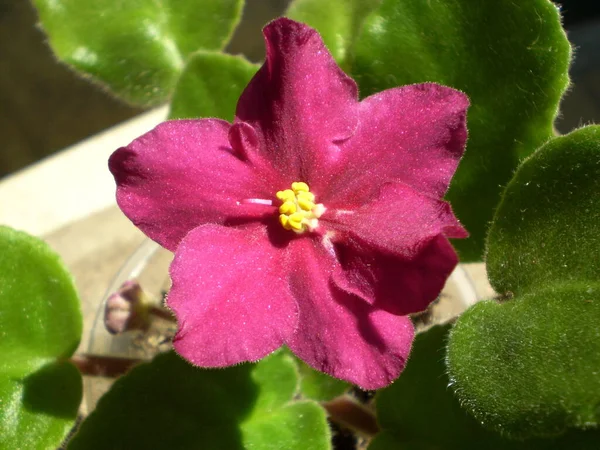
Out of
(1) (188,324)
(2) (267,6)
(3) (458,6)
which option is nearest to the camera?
(1) (188,324)

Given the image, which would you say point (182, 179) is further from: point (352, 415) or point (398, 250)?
point (352, 415)

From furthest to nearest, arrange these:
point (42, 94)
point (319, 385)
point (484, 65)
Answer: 1. point (42, 94)
2. point (319, 385)
3. point (484, 65)

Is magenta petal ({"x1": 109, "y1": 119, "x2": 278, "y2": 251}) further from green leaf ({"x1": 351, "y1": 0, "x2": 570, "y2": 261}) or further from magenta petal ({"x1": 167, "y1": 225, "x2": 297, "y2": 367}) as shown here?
green leaf ({"x1": 351, "y1": 0, "x2": 570, "y2": 261})

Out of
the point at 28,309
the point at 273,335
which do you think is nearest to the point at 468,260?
the point at 273,335

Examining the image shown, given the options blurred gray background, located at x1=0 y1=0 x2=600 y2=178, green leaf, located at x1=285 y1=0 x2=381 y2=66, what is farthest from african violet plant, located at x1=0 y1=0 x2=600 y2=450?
blurred gray background, located at x1=0 y1=0 x2=600 y2=178

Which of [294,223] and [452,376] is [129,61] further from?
[452,376]

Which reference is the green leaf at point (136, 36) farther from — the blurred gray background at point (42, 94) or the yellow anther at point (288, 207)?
the blurred gray background at point (42, 94)

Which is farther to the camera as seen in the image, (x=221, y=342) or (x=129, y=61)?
(x=129, y=61)

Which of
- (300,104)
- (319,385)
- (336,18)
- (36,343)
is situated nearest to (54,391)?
(36,343)
